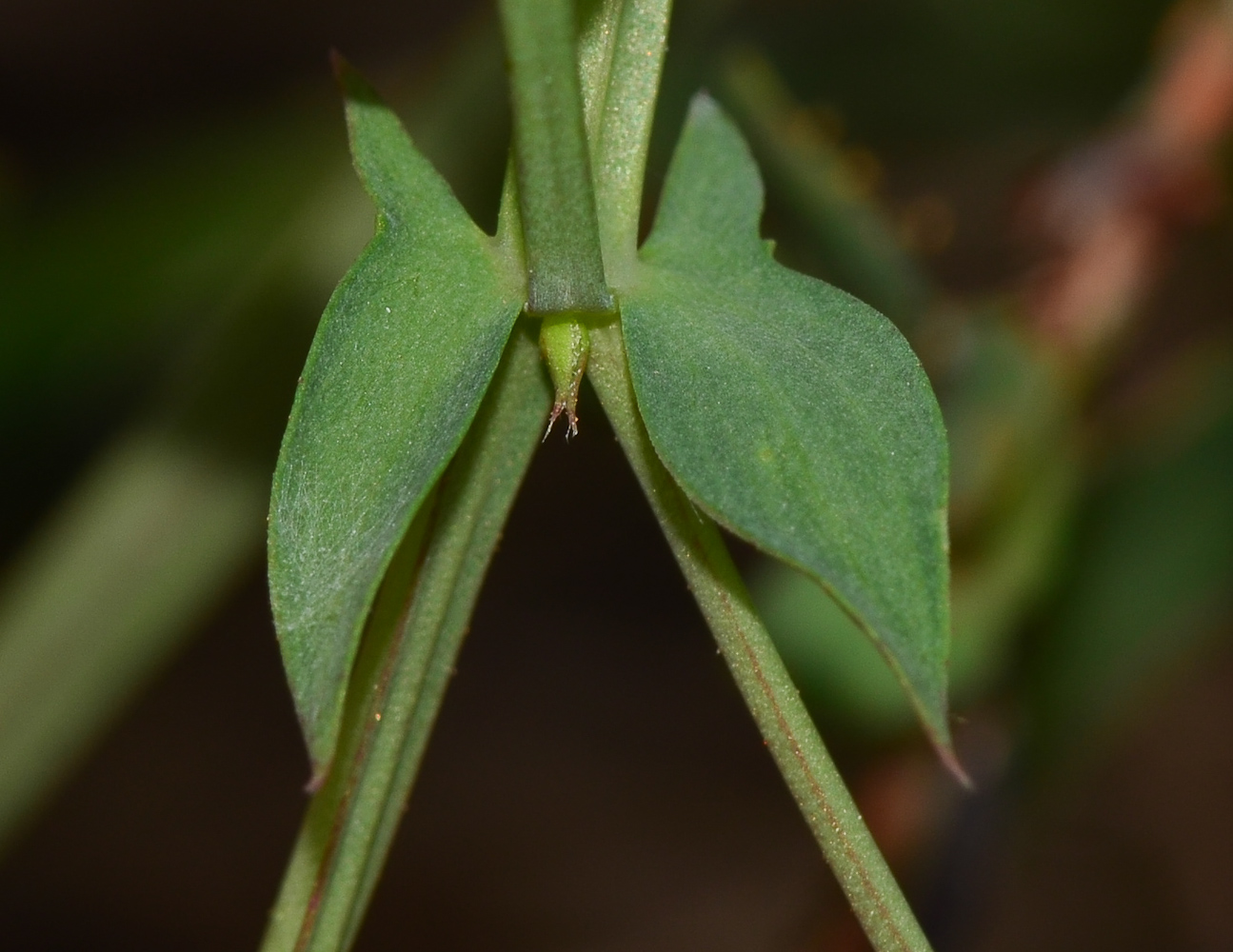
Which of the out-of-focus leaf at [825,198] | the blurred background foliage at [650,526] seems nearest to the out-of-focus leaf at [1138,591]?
the blurred background foliage at [650,526]

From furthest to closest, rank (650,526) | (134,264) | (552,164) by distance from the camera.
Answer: (650,526), (134,264), (552,164)

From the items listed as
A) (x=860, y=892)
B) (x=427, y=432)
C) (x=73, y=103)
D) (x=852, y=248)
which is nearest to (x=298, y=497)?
(x=427, y=432)

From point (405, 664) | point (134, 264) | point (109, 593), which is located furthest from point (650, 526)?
point (405, 664)

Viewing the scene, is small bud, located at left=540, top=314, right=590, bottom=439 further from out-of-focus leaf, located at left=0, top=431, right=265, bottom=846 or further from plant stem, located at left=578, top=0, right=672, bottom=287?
out-of-focus leaf, located at left=0, top=431, right=265, bottom=846

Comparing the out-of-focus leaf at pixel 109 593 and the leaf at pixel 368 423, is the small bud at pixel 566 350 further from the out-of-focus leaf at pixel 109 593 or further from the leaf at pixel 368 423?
the out-of-focus leaf at pixel 109 593

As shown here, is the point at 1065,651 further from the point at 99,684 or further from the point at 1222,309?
the point at 1222,309

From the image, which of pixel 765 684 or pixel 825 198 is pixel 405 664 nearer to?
pixel 765 684
